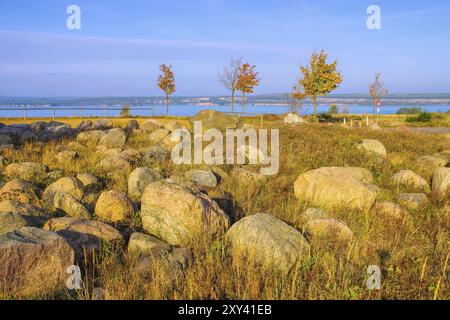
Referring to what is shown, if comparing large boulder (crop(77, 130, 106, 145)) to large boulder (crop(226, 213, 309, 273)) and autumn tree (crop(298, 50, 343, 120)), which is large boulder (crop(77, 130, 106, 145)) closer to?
large boulder (crop(226, 213, 309, 273))

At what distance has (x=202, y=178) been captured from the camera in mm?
9602

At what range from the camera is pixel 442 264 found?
5.62m

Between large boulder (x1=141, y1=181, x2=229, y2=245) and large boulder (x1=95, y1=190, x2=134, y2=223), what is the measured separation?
2.16 ft

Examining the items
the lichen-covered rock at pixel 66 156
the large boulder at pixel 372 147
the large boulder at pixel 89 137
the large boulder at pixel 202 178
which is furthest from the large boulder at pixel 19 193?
the large boulder at pixel 372 147

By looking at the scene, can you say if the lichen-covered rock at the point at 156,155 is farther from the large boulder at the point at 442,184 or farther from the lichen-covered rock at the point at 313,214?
the large boulder at the point at 442,184

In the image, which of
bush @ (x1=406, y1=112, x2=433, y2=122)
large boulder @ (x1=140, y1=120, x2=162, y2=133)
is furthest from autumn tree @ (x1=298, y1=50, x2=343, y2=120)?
large boulder @ (x1=140, y1=120, x2=162, y2=133)

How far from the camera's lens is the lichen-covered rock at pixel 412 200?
8719 millimetres

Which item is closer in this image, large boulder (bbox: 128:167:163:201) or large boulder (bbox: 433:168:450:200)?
large boulder (bbox: 128:167:163:201)

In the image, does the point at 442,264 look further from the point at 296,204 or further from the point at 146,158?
the point at 146,158

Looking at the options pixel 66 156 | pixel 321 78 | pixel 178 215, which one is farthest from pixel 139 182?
pixel 321 78

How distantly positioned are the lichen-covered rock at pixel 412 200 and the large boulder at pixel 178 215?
171 inches

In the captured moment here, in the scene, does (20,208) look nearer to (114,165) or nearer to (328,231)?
(114,165)

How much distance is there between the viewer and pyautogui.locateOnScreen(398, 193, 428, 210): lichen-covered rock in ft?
28.6
